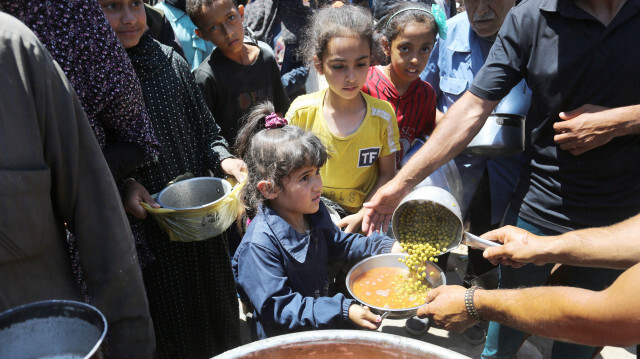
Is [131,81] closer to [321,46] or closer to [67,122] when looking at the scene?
[67,122]

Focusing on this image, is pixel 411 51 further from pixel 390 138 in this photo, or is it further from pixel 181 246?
pixel 181 246

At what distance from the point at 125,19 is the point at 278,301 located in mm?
1432

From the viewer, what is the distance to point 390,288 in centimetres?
213

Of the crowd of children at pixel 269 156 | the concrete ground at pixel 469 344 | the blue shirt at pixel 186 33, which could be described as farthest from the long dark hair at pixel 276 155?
the blue shirt at pixel 186 33

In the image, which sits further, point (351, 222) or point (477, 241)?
point (351, 222)

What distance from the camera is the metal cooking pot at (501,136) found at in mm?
2582

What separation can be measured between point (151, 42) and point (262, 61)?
1.17m

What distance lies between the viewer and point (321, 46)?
2.85 metres

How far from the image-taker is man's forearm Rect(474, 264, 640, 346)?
1287mm

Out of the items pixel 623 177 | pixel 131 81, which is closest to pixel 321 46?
pixel 131 81

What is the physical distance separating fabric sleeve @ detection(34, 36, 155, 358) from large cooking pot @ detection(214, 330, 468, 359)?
1.00 feet

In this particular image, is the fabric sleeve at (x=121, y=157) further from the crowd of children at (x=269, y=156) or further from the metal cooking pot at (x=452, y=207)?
the metal cooking pot at (x=452, y=207)

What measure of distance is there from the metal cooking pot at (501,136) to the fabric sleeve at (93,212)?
6.90 ft

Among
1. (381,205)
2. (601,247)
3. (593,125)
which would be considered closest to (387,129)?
(381,205)
